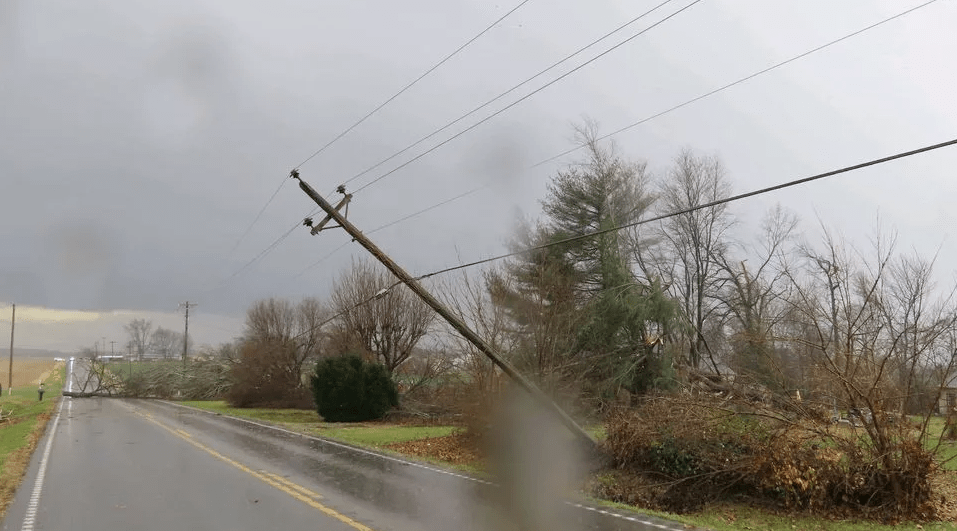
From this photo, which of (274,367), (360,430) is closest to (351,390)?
(360,430)

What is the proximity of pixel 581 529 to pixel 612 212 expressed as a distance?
20523mm

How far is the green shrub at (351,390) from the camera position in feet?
98.7

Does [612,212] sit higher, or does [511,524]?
[612,212]

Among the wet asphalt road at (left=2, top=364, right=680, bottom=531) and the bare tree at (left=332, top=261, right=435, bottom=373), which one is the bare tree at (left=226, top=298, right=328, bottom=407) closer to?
the bare tree at (left=332, top=261, right=435, bottom=373)

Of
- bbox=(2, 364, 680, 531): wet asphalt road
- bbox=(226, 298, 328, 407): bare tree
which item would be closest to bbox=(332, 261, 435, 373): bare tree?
bbox=(226, 298, 328, 407): bare tree

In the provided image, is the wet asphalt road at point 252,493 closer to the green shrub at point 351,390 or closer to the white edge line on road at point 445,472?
the white edge line on road at point 445,472

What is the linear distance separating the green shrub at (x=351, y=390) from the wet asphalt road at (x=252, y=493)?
10689 millimetres

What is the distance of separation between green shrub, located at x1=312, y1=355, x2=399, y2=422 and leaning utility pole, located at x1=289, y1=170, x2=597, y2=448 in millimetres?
15713

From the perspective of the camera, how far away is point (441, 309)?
48.6ft

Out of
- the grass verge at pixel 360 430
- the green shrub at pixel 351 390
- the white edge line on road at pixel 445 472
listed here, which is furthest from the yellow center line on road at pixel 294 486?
the green shrub at pixel 351 390

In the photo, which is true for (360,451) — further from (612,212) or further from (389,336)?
(389,336)

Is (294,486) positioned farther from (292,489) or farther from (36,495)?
(36,495)

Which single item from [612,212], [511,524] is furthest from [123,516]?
[612,212]

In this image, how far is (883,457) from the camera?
1049 centimetres
